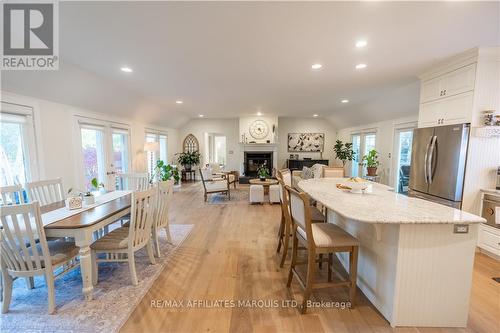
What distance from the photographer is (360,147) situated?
698 centimetres

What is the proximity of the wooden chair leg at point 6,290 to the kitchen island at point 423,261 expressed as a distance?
288cm

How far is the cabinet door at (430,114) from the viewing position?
297 centimetres

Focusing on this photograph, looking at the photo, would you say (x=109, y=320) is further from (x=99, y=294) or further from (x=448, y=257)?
(x=448, y=257)

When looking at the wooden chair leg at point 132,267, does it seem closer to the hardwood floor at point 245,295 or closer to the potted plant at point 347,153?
the hardwood floor at point 245,295

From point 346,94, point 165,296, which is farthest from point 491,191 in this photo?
point 165,296

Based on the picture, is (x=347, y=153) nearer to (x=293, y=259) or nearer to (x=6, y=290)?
(x=293, y=259)

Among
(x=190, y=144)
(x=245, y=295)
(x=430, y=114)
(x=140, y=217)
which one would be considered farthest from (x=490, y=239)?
(x=190, y=144)

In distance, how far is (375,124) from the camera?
6.02 m

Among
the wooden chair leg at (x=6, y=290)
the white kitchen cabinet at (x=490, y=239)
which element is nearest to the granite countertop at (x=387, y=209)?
the white kitchen cabinet at (x=490, y=239)

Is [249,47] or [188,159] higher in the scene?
[249,47]

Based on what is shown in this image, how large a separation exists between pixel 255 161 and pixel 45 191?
6415 mm

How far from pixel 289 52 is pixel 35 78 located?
3417mm

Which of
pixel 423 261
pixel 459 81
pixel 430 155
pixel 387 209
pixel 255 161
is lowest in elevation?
pixel 423 261

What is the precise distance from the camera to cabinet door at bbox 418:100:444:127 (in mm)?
2973
